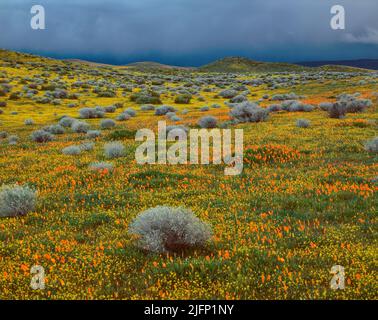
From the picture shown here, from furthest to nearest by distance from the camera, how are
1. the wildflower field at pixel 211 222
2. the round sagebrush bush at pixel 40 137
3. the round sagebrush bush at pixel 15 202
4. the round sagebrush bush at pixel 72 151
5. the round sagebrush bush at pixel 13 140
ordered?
1. the round sagebrush bush at pixel 40 137
2. the round sagebrush bush at pixel 13 140
3. the round sagebrush bush at pixel 72 151
4. the round sagebrush bush at pixel 15 202
5. the wildflower field at pixel 211 222

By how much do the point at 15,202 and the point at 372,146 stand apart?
11711mm

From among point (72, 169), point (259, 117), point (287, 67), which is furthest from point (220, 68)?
point (72, 169)

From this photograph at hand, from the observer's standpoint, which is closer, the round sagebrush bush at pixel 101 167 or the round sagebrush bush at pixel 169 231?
the round sagebrush bush at pixel 169 231

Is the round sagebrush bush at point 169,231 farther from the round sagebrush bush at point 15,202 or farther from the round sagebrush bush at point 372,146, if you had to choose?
the round sagebrush bush at point 372,146

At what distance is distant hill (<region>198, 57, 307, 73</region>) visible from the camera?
157 metres

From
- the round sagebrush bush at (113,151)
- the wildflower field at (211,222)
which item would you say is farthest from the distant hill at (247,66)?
the round sagebrush bush at (113,151)

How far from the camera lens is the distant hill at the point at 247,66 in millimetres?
157375

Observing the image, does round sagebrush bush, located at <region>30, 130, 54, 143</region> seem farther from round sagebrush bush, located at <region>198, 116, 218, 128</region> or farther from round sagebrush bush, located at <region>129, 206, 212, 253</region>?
round sagebrush bush, located at <region>129, 206, 212, 253</region>

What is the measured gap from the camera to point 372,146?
46.1 ft

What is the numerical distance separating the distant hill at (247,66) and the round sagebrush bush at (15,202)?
15145 cm

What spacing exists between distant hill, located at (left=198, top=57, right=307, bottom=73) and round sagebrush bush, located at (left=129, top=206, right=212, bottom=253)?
502 feet

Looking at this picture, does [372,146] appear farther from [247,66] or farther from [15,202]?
[247,66]
